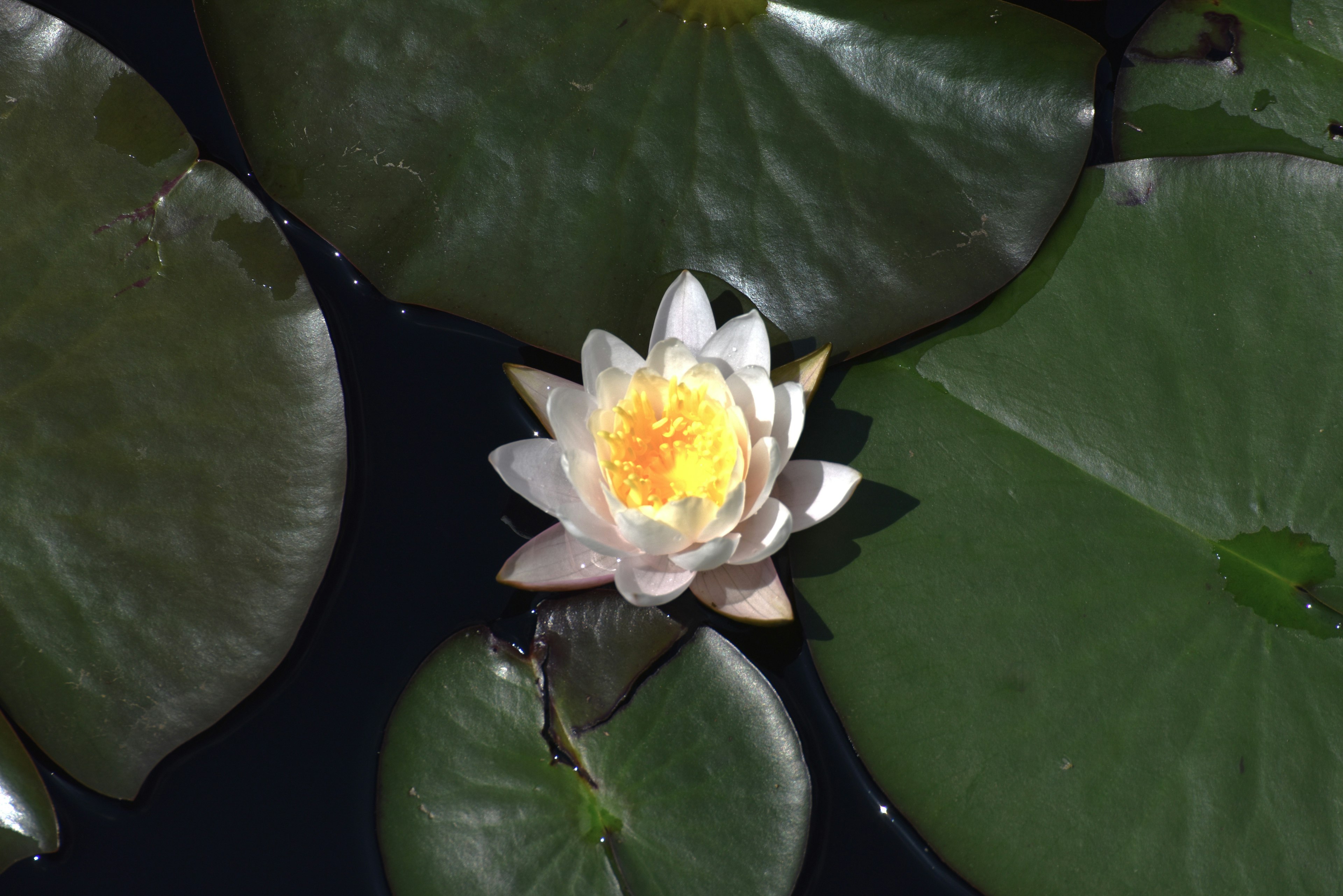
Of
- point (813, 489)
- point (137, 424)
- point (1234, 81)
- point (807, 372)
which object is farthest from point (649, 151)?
point (1234, 81)

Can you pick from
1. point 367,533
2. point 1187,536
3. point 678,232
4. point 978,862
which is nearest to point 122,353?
point 367,533

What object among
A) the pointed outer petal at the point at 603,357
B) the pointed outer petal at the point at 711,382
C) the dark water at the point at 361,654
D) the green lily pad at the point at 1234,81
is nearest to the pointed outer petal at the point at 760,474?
the pointed outer petal at the point at 711,382

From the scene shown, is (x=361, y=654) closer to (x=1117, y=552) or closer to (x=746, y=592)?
(x=746, y=592)

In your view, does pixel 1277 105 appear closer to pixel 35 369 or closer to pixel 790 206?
pixel 790 206

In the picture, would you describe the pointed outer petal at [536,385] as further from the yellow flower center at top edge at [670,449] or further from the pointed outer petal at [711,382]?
the pointed outer petal at [711,382]

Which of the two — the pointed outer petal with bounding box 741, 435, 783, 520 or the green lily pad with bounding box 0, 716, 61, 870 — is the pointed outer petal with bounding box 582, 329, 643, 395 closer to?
the pointed outer petal with bounding box 741, 435, 783, 520

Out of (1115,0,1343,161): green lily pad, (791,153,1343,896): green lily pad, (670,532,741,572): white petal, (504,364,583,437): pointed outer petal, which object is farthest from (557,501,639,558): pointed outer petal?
(1115,0,1343,161): green lily pad
